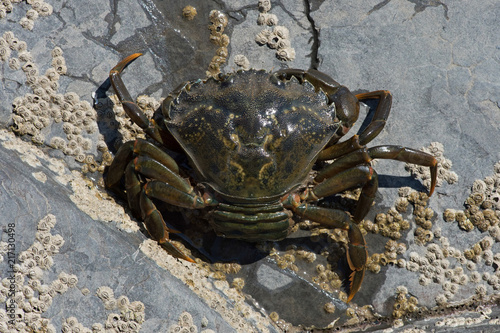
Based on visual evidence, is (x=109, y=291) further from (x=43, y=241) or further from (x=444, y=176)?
(x=444, y=176)

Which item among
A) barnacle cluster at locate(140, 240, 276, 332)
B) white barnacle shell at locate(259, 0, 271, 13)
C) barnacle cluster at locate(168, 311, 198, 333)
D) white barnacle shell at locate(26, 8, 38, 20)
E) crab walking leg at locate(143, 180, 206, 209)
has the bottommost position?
barnacle cluster at locate(168, 311, 198, 333)

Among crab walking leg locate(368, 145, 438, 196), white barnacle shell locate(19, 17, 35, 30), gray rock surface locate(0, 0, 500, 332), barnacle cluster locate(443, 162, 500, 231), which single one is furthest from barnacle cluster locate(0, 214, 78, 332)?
barnacle cluster locate(443, 162, 500, 231)

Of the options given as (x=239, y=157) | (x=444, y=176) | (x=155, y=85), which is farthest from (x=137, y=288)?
(x=444, y=176)

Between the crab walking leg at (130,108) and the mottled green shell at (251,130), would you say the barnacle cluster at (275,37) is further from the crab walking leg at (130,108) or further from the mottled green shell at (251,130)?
the crab walking leg at (130,108)

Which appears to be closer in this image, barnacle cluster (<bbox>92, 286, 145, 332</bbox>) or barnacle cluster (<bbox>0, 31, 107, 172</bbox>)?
barnacle cluster (<bbox>92, 286, 145, 332</bbox>)

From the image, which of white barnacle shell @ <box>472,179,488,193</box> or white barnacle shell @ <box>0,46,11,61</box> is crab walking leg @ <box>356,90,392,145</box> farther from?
white barnacle shell @ <box>0,46,11,61</box>

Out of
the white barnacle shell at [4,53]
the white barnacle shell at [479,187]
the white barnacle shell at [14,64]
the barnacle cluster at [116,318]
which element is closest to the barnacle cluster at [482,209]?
the white barnacle shell at [479,187]
